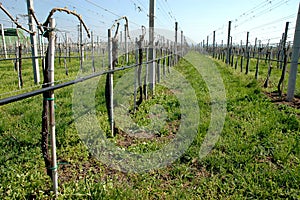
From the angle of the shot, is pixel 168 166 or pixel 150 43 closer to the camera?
pixel 168 166

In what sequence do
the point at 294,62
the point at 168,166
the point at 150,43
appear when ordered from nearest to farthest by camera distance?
the point at 168,166 → the point at 294,62 → the point at 150,43

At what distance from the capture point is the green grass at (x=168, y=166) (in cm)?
221

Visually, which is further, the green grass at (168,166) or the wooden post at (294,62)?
the wooden post at (294,62)

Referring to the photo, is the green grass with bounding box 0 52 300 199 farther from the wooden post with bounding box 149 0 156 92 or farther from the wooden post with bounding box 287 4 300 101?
the wooden post with bounding box 149 0 156 92

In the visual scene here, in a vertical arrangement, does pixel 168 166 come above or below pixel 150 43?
below

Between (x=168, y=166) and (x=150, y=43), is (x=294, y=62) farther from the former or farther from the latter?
(x=168, y=166)

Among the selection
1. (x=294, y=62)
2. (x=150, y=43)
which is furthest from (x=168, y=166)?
(x=294, y=62)

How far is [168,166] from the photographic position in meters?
2.78

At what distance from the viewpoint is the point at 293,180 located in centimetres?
243

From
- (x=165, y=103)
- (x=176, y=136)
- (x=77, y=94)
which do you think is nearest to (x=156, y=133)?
(x=176, y=136)

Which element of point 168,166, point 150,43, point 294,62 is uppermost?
point 150,43

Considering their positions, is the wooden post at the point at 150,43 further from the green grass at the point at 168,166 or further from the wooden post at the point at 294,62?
the wooden post at the point at 294,62

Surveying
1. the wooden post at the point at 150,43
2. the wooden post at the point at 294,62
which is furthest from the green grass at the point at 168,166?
the wooden post at the point at 150,43

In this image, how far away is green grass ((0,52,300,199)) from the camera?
2.21 m
